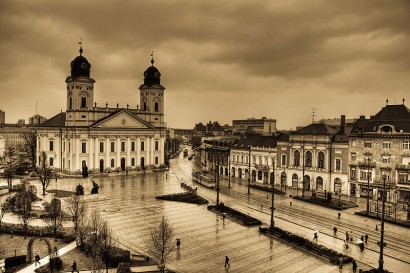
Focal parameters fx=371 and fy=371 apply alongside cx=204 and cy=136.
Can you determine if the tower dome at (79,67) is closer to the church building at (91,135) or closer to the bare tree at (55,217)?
the church building at (91,135)

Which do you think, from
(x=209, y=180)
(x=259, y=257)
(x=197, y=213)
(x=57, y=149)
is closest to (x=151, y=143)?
(x=57, y=149)

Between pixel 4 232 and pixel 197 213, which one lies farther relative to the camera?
pixel 197 213

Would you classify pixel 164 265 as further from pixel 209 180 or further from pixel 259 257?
pixel 209 180

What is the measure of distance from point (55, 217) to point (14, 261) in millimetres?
6585

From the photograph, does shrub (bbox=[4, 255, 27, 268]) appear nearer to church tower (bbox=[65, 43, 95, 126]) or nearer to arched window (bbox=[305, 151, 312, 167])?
arched window (bbox=[305, 151, 312, 167])

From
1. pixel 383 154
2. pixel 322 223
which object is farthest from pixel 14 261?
pixel 383 154

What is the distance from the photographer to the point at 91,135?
3214 inches

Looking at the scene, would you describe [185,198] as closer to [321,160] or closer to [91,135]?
[321,160]

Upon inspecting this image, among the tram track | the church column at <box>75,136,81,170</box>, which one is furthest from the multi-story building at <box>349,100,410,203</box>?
the church column at <box>75,136,81,170</box>

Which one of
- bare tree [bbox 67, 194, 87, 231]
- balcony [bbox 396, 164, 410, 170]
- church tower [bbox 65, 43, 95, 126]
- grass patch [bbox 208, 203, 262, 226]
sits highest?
church tower [bbox 65, 43, 95, 126]

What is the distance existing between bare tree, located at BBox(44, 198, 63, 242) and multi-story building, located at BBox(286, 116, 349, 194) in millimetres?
36409

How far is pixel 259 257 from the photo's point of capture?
1203 inches

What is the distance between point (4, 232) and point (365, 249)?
34381 mm

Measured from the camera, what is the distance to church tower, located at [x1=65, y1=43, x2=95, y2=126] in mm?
80688
